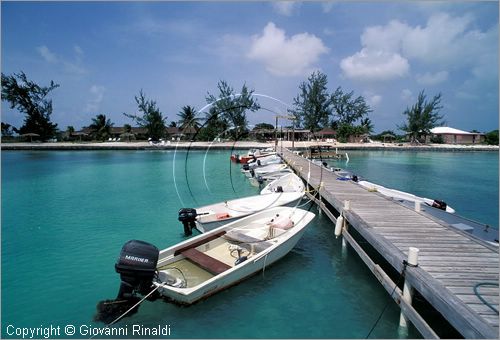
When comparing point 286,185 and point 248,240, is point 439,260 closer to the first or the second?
point 248,240

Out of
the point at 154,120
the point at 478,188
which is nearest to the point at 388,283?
the point at 478,188

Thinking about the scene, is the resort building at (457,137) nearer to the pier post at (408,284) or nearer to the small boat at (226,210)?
the small boat at (226,210)

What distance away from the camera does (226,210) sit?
11.3 m

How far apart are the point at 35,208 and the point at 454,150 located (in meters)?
77.6

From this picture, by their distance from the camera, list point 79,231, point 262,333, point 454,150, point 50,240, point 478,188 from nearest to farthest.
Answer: point 262,333 < point 50,240 < point 79,231 < point 478,188 < point 454,150

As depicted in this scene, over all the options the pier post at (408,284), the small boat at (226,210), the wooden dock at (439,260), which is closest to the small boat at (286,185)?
the small boat at (226,210)

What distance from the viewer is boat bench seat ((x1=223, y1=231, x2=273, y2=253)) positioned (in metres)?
8.00

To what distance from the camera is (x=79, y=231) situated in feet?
40.0

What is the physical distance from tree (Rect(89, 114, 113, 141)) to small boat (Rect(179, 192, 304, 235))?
72790 mm

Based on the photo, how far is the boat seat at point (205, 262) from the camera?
675 cm

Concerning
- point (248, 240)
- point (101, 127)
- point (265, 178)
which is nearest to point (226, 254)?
point (248, 240)

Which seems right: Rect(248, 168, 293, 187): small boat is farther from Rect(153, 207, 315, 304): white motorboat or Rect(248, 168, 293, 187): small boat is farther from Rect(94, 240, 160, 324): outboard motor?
Rect(94, 240, 160, 324): outboard motor

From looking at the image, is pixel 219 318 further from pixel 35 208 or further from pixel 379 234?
pixel 35 208

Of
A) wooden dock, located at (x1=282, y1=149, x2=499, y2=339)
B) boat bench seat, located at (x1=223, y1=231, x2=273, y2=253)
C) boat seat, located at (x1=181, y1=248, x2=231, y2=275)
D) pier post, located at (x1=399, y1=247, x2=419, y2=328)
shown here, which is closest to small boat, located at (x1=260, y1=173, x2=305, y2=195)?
wooden dock, located at (x1=282, y1=149, x2=499, y2=339)
